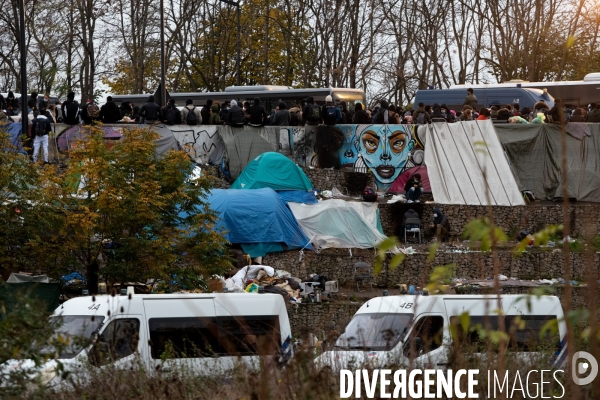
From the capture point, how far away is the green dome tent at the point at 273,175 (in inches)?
1171

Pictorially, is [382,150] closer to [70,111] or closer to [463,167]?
[463,167]

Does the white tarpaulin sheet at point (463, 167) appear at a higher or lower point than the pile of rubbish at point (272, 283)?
higher

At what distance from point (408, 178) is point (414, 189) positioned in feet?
5.87

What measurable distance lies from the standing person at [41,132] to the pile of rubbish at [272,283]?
824cm

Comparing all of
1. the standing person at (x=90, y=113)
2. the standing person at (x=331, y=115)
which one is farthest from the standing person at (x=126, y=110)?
the standing person at (x=331, y=115)

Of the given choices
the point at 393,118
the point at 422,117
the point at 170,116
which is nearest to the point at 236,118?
the point at 170,116

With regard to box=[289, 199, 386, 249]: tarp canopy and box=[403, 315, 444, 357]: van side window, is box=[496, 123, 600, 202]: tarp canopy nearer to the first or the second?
box=[289, 199, 386, 249]: tarp canopy

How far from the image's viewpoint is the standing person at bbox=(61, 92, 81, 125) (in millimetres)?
30312

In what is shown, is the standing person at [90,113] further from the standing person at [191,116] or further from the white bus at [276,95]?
the white bus at [276,95]

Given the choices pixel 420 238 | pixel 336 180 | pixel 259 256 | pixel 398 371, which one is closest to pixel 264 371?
pixel 398 371

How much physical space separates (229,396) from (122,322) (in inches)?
208

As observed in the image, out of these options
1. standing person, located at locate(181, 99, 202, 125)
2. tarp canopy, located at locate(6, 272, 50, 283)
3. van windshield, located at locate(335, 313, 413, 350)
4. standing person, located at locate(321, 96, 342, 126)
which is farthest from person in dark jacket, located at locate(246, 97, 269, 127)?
van windshield, located at locate(335, 313, 413, 350)

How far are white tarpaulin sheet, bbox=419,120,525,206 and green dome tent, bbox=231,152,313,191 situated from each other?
13.7 feet

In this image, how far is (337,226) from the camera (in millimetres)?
27797
